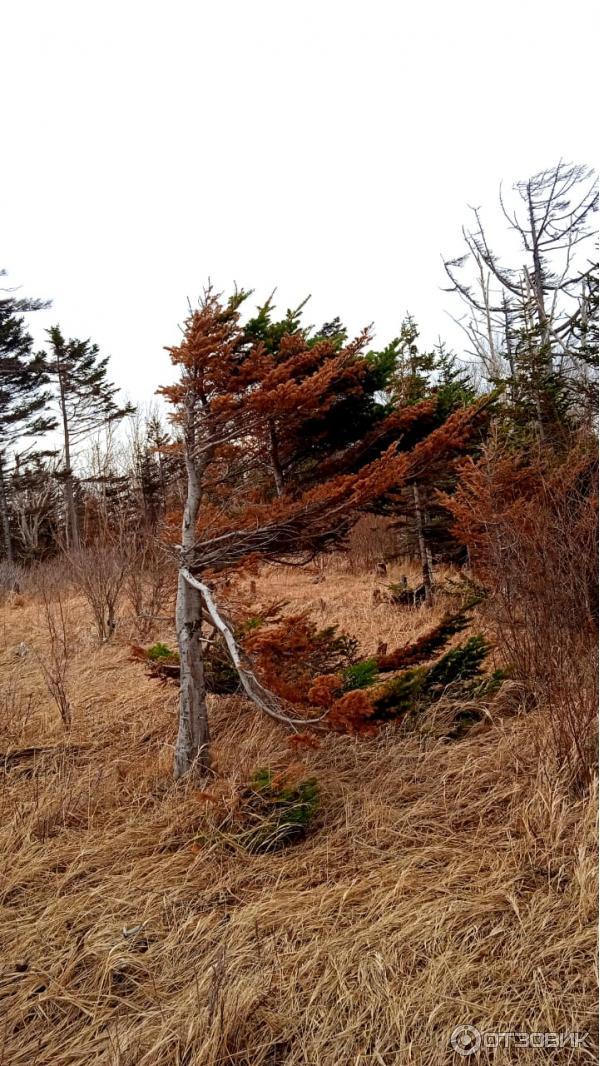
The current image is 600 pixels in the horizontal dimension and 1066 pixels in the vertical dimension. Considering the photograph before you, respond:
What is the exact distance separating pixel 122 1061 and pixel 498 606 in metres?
3.19

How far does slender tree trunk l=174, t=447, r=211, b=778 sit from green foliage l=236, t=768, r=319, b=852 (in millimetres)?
527

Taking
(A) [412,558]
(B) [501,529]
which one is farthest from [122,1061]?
(A) [412,558]

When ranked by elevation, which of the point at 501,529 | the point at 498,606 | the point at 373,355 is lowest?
the point at 498,606

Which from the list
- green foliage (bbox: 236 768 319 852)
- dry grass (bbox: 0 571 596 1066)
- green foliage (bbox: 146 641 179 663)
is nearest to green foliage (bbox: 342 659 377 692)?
dry grass (bbox: 0 571 596 1066)

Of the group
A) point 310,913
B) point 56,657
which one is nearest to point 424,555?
point 56,657

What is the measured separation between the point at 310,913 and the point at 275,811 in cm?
73

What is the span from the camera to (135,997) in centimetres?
201

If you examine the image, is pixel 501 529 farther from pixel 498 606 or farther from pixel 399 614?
pixel 399 614
